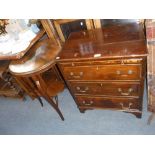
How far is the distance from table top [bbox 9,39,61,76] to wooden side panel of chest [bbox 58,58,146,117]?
21 centimetres

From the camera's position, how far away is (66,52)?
160cm

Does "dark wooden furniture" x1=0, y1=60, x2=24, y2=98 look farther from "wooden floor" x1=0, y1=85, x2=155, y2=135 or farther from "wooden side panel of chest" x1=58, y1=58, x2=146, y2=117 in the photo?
"wooden side panel of chest" x1=58, y1=58, x2=146, y2=117

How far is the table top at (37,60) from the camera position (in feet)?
5.70

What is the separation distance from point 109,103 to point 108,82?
1.23 feet

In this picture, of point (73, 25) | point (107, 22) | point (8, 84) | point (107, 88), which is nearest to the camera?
point (107, 88)

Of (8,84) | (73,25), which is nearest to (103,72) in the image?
(73,25)

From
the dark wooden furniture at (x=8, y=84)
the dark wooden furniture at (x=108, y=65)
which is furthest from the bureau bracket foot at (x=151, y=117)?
the dark wooden furniture at (x=8, y=84)

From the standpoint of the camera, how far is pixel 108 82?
5.45 ft

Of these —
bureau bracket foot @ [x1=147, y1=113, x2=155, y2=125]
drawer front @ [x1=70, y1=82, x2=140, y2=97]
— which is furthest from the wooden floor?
drawer front @ [x1=70, y1=82, x2=140, y2=97]

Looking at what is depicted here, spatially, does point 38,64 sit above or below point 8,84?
above

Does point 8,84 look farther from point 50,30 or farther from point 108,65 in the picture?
point 108,65

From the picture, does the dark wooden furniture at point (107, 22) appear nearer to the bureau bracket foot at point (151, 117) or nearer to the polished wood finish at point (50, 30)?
the polished wood finish at point (50, 30)
